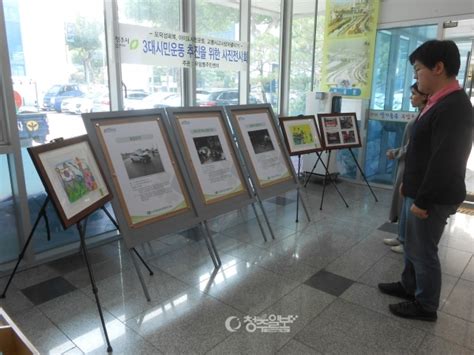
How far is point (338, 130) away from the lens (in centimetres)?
458

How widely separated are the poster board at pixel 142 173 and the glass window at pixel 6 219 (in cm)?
94

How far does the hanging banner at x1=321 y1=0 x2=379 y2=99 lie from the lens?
4.90 meters

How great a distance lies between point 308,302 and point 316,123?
2.45 meters

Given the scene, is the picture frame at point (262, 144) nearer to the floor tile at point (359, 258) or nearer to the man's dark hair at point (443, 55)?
the floor tile at point (359, 258)

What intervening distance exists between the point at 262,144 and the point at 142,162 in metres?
1.36

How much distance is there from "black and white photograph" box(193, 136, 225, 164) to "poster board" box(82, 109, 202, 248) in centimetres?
23

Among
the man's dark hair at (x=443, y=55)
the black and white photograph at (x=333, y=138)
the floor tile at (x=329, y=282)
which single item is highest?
the man's dark hair at (x=443, y=55)

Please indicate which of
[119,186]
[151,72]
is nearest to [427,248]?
[119,186]

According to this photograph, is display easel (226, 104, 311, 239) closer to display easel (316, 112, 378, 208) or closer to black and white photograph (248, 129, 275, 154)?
black and white photograph (248, 129, 275, 154)

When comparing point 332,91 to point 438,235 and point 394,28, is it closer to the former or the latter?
point 394,28

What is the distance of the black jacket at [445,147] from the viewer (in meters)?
1.87

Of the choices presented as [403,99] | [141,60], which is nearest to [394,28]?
[403,99]

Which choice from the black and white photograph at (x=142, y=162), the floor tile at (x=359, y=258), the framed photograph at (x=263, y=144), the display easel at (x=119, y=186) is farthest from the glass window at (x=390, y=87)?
the black and white photograph at (x=142, y=162)

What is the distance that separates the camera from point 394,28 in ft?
15.9
